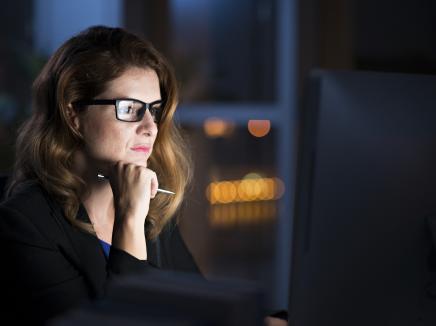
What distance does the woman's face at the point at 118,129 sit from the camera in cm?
155

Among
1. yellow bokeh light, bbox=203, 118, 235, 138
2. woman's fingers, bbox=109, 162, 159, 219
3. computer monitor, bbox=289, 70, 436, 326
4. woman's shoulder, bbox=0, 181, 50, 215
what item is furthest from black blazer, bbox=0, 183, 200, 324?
yellow bokeh light, bbox=203, 118, 235, 138

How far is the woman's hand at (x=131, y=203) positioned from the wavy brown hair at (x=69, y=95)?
121mm

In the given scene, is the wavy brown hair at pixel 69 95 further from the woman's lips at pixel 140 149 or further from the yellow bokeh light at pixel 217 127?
the yellow bokeh light at pixel 217 127

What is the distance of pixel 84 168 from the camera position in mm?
1604

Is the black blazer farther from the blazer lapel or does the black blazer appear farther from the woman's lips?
the woman's lips

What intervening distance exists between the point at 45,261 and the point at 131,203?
8.9 inches

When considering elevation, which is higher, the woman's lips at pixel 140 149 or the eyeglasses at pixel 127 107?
the eyeglasses at pixel 127 107

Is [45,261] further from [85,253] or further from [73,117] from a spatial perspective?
[73,117]

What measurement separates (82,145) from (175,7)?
2500 mm

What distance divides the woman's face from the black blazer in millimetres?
146

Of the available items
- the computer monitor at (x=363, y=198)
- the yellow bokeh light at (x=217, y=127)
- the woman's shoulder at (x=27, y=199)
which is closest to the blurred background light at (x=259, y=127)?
the yellow bokeh light at (x=217, y=127)

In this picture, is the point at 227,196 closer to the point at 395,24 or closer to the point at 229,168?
the point at 229,168

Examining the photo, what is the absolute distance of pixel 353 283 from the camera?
953 mm

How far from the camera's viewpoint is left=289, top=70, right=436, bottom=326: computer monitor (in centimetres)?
91
